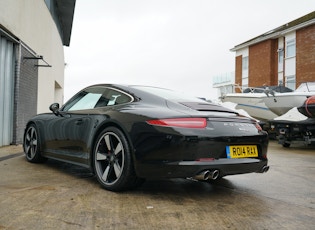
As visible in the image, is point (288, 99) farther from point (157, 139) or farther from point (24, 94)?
point (157, 139)

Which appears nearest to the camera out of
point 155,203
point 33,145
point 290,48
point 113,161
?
point 155,203

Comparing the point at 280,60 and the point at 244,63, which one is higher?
the point at 244,63

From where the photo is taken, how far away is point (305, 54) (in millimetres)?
24609

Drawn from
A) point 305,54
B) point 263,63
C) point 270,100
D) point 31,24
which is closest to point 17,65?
point 31,24

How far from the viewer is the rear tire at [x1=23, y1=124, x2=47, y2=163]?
523 cm

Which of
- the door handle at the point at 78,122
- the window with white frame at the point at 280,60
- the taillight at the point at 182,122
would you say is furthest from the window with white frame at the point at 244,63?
the taillight at the point at 182,122

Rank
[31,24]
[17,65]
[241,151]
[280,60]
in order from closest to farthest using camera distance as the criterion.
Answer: [241,151] < [17,65] < [31,24] < [280,60]

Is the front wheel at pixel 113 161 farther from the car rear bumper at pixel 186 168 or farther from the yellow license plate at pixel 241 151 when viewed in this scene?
the yellow license plate at pixel 241 151

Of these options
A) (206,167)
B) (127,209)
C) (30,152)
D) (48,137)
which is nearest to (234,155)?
(206,167)

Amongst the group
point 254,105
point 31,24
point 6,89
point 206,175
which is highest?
point 31,24

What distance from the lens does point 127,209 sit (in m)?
2.87

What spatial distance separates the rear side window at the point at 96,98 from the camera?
3.90 m

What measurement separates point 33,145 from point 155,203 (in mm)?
3051

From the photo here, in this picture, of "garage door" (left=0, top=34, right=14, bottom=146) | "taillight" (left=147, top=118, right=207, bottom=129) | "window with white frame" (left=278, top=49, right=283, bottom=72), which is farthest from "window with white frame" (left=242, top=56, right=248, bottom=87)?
"taillight" (left=147, top=118, right=207, bottom=129)
